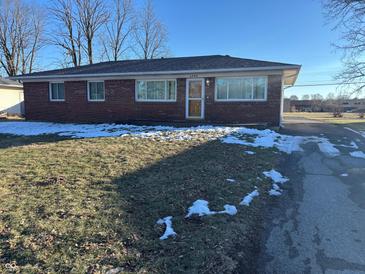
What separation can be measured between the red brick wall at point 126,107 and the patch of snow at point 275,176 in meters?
8.24

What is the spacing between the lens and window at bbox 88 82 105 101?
17109mm

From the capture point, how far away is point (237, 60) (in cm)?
1555

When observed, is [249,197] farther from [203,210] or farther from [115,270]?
[115,270]

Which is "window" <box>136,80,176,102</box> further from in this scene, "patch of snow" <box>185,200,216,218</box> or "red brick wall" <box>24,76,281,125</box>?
"patch of snow" <box>185,200,216,218</box>

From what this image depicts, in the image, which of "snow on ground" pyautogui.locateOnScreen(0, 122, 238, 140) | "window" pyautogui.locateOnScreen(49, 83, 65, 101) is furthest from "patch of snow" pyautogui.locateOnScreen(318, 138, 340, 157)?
"window" pyautogui.locateOnScreen(49, 83, 65, 101)

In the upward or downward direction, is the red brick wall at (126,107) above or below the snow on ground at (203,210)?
above

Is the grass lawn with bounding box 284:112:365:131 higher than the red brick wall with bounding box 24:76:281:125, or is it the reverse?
the red brick wall with bounding box 24:76:281:125

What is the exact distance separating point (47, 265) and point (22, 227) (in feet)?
3.17

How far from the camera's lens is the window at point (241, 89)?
14172 mm

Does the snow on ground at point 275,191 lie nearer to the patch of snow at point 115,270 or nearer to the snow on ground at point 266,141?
the patch of snow at point 115,270

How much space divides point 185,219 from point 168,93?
12.5 metres

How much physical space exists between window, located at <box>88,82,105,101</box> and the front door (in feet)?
16.8

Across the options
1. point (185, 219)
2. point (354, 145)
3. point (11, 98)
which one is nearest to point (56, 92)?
point (11, 98)

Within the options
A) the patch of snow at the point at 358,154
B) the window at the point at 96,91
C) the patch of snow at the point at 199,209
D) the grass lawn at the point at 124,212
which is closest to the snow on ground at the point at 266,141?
the patch of snow at the point at 358,154
